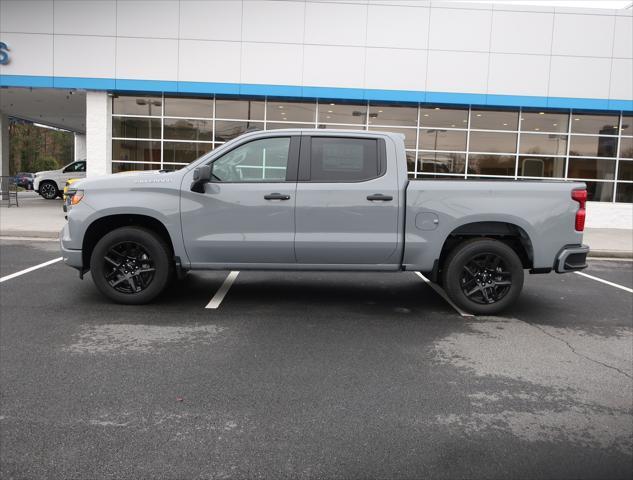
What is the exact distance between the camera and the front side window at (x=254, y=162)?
6.24 m

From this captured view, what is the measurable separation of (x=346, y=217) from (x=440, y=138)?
13.4 m

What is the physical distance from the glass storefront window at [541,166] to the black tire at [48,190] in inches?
814

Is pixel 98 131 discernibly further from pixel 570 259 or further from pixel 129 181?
pixel 570 259

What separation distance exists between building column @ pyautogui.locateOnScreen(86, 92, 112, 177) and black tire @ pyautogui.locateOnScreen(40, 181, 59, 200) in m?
8.79

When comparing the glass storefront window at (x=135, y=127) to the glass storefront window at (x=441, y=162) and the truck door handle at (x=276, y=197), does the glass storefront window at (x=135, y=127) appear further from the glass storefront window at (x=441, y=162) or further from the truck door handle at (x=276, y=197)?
the truck door handle at (x=276, y=197)

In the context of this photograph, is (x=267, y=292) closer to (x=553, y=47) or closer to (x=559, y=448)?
(x=559, y=448)

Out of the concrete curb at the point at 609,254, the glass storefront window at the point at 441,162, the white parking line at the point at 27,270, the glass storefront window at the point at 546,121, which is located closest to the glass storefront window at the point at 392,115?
the glass storefront window at the point at 441,162

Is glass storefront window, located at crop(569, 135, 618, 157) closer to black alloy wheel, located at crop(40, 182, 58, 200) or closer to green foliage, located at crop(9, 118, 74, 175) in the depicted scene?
black alloy wheel, located at crop(40, 182, 58, 200)

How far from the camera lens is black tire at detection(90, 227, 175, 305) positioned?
620 centimetres

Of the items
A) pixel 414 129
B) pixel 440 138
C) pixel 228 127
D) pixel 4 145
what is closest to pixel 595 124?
pixel 440 138

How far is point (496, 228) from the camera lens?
20.7 ft

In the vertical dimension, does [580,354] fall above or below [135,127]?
below

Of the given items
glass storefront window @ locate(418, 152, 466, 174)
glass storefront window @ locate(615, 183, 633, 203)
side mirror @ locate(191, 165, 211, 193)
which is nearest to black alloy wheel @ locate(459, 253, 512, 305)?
side mirror @ locate(191, 165, 211, 193)

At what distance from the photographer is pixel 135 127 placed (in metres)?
18.5
